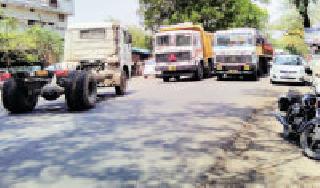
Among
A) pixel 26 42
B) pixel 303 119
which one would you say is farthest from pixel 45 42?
pixel 303 119

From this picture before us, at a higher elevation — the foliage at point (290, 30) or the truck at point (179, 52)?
the foliage at point (290, 30)

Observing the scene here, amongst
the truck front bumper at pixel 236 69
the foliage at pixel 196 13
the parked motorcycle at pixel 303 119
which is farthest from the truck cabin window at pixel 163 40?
the foliage at pixel 196 13

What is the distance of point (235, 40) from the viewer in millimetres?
25969

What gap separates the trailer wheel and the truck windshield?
18.2m

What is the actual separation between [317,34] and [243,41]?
8.85 m

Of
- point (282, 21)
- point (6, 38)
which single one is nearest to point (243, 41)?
point (6, 38)

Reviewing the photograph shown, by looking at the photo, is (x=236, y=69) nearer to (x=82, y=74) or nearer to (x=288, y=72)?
(x=288, y=72)

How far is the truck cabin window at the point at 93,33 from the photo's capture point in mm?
17047

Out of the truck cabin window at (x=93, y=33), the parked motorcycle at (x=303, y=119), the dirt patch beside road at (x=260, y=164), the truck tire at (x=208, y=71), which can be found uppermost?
the truck cabin window at (x=93, y=33)

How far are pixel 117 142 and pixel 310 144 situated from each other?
3231 mm

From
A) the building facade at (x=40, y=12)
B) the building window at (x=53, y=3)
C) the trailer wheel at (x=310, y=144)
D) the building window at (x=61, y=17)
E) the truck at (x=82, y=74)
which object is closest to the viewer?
the trailer wheel at (x=310, y=144)

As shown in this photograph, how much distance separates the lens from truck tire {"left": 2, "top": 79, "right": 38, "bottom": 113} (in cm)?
1322

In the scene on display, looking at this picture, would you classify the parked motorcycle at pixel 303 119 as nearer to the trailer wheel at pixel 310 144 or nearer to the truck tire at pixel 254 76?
the trailer wheel at pixel 310 144

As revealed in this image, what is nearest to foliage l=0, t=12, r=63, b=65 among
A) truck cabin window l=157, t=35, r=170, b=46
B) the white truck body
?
truck cabin window l=157, t=35, r=170, b=46
